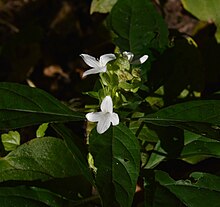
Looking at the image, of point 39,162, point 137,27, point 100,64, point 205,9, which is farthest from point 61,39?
point 100,64

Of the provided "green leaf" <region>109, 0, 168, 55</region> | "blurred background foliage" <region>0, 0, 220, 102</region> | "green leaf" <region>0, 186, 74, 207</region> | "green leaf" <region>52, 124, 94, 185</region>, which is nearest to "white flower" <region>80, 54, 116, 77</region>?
"green leaf" <region>52, 124, 94, 185</region>

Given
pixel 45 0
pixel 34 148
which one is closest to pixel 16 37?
pixel 45 0

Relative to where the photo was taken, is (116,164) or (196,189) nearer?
(116,164)

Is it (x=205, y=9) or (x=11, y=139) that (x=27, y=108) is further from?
(x=205, y=9)

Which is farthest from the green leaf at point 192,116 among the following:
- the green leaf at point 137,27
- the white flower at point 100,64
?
the green leaf at point 137,27

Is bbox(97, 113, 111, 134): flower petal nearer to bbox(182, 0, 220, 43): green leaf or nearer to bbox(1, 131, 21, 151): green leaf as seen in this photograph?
bbox(1, 131, 21, 151): green leaf

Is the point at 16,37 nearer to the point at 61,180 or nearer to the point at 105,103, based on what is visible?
the point at 61,180
